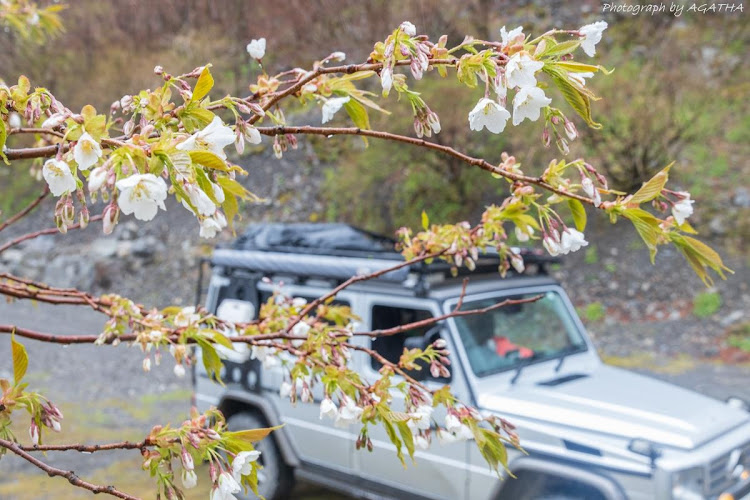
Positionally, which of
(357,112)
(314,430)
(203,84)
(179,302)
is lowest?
(314,430)

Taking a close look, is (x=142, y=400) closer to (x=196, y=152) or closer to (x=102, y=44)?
(x=196, y=152)

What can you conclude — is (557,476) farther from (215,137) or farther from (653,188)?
(215,137)

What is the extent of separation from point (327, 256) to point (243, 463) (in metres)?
3.50

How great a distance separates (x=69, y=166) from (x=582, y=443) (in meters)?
3.12

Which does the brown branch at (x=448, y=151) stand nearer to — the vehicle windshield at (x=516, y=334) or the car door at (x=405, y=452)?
the car door at (x=405, y=452)

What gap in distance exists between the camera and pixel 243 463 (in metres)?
1.42

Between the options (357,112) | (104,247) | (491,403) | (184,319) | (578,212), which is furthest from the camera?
(104,247)

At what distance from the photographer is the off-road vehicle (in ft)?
11.6

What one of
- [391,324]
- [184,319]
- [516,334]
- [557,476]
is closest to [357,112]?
[184,319]

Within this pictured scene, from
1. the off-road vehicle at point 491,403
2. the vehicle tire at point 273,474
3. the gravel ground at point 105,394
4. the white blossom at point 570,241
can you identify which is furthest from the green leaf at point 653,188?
the gravel ground at point 105,394

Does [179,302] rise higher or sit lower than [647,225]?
higher

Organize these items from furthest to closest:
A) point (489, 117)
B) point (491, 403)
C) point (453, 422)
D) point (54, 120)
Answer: point (491, 403), point (453, 422), point (489, 117), point (54, 120)

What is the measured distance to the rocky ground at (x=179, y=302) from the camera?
7215mm

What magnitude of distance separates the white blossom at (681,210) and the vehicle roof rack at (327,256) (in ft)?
7.68
